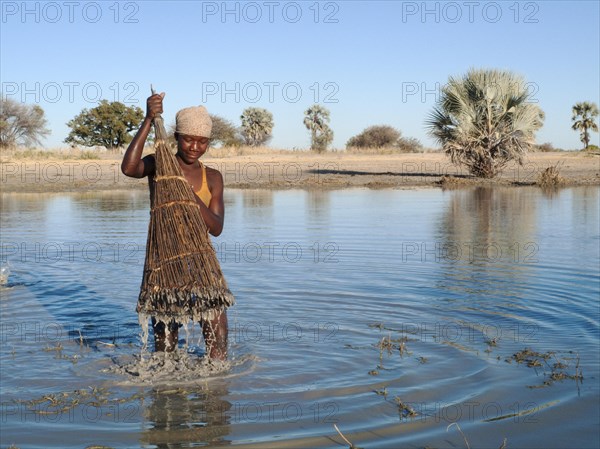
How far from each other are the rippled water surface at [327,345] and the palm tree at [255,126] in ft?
168

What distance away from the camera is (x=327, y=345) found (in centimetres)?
634

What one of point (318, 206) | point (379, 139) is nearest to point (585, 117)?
point (379, 139)

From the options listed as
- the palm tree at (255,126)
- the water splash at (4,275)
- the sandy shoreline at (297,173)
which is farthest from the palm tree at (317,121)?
the water splash at (4,275)

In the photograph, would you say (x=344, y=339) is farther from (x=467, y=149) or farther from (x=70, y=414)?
(x=467, y=149)

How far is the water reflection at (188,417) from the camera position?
14.2 ft

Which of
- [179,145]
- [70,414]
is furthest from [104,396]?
[179,145]

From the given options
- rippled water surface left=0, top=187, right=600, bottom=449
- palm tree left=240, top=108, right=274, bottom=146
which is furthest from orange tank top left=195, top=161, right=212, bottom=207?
palm tree left=240, top=108, right=274, bottom=146

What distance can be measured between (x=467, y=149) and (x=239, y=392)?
2168 centimetres

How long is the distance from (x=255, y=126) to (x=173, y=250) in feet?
196

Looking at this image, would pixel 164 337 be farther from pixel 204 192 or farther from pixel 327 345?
pixel 327 345

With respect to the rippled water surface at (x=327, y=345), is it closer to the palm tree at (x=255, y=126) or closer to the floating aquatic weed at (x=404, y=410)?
the floating aquatic weed at (x=404, y=410)

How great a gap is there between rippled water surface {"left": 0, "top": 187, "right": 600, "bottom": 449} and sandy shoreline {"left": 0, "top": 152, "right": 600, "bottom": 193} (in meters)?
12.2

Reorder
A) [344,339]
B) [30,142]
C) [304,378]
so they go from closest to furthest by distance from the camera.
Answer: [304,378] < [344,339] < [30,142]

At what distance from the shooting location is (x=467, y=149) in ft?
84.7
